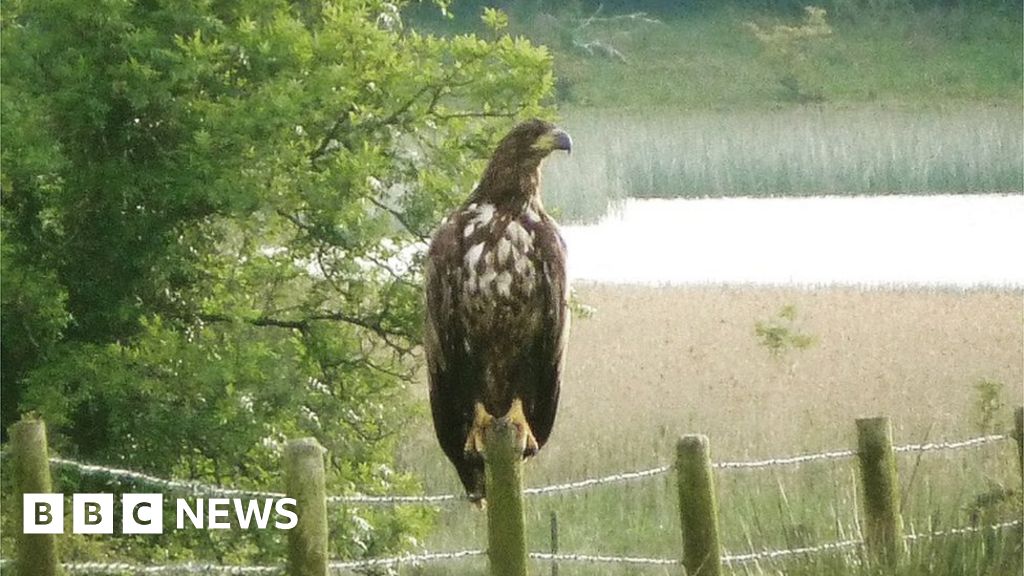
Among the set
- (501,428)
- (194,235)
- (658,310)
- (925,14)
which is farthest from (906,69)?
(501,428)

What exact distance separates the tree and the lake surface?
6.29 feet

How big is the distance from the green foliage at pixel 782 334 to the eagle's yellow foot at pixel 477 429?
399 centimetres

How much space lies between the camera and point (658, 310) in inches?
352

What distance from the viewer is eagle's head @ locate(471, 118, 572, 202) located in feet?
15.1

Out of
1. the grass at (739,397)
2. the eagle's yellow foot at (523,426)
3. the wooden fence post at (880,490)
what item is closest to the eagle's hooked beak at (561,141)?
the eagle's yellow foot at (523,426)

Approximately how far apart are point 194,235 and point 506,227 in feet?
8.66

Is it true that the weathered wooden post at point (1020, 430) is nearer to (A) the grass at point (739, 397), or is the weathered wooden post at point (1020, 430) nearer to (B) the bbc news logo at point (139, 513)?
(A) the grass at point (739, 397)

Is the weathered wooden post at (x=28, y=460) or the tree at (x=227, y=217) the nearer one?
the weathered wooden post at (x=28, y=460)

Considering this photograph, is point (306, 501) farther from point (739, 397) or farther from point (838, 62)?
point (838, 62)

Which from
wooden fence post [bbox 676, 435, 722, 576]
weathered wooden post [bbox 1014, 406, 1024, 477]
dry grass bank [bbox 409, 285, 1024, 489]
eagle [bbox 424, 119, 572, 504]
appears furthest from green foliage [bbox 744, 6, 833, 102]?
wooden fence post [bbox 676, 435, 722, 576]

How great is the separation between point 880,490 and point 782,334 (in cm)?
380

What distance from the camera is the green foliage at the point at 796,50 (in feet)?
30.5

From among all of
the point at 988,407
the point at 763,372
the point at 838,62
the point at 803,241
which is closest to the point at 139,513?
the point at 763,372

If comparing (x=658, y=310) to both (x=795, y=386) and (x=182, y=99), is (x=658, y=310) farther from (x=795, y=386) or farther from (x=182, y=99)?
(x=182, y=99)
